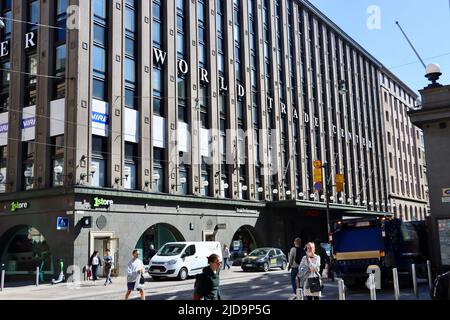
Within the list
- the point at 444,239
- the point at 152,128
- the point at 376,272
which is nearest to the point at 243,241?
the point at 152,128

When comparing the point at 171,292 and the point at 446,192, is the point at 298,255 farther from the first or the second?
the point at 171,292

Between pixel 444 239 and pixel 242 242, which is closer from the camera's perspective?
pixel 444 239

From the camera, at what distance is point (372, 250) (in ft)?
59.0

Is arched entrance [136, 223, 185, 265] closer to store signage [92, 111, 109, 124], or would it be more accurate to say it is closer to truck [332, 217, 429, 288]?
store signage [92, 111, 109, 124]

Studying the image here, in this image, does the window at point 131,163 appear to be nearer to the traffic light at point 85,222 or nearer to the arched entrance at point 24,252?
the traffic light at point 85,222

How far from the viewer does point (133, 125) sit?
31234 mm

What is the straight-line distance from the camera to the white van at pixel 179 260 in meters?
26.1

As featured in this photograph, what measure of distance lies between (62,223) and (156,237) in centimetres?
832

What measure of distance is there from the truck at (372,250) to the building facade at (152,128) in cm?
1444

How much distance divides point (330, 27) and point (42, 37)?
3972cm

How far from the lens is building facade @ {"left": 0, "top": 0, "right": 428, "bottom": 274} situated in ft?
91.6

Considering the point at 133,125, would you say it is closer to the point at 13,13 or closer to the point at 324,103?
the point at 13,13

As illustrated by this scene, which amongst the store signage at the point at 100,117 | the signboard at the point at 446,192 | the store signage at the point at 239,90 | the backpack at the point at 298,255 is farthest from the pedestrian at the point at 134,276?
the store signage at the point at 239,90
